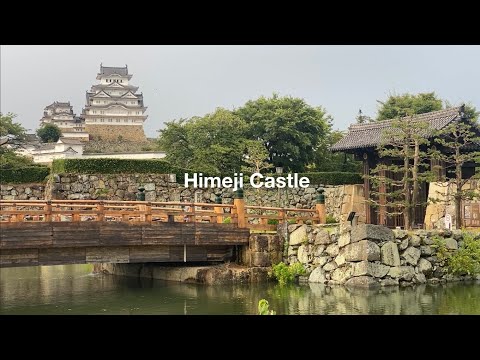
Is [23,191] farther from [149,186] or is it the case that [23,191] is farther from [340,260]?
[340,260]

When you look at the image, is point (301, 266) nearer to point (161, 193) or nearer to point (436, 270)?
point (436, 270)

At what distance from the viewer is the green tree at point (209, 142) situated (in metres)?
28.5

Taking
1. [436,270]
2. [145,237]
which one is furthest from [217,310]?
[436,270]

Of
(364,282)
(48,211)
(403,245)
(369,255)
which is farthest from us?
(403,245)

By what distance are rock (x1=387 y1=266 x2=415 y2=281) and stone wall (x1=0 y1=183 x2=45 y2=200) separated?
596 inches

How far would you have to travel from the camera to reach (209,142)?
29734mm

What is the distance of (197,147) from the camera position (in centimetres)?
2997

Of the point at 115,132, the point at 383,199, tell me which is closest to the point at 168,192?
the point at 383,199

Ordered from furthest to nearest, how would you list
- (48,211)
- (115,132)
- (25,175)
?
1. (115,132)
2. (25,175)
3. (48,211)

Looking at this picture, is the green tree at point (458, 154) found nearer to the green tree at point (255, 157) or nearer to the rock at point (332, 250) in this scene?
the rock at point (332, 250)

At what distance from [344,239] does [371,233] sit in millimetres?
829

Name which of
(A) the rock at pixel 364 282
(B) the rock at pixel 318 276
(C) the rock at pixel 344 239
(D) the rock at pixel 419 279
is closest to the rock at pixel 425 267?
(D) the rock at pixel 419 279
